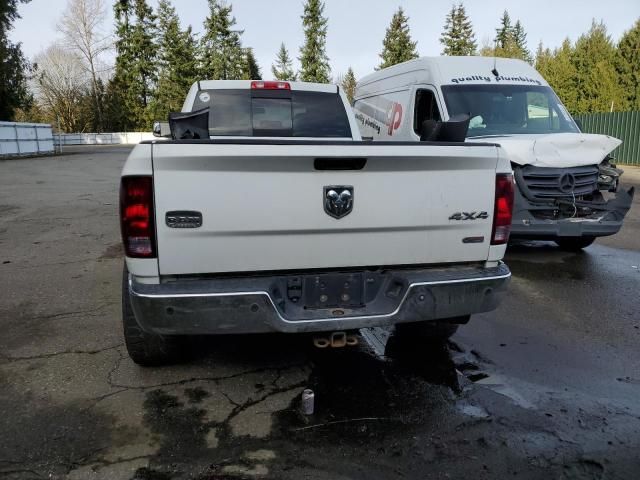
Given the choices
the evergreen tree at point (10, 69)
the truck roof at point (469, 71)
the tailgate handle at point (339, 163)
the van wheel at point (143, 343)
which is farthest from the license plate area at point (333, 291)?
the evergreen tree at point (10, 69)

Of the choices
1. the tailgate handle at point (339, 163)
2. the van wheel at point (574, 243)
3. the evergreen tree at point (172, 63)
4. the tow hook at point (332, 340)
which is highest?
the evergreen tree at point (172, 63)

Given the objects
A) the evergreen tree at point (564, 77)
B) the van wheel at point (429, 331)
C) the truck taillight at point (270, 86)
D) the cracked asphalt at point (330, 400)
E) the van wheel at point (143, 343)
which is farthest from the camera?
the evergreen tree at point (564, 77)

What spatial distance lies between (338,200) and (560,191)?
14.7ft

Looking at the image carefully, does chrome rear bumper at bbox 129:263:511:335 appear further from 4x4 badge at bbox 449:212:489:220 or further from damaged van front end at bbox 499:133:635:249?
damaged van front end at bbox 499:133:635:249

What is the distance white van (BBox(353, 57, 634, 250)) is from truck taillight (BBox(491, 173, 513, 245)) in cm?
158

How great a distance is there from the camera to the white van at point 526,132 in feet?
20.8

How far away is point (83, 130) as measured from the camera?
54.3m

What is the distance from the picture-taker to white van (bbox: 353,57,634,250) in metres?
6.35

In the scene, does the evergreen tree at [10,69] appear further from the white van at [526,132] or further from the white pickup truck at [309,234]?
the white pickup truck at [309,234]

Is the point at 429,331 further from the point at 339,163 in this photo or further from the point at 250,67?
the point at 250,67

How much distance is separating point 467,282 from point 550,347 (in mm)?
1521

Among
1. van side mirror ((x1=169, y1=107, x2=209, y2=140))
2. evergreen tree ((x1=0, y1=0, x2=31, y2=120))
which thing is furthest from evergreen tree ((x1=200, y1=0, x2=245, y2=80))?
van side mirror ((x1=169, y1=107, x2=209, y2=140))

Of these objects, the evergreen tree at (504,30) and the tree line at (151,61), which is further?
the evergreen tree at (504,30)

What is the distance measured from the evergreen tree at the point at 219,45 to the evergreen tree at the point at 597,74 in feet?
121
